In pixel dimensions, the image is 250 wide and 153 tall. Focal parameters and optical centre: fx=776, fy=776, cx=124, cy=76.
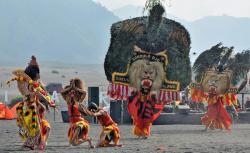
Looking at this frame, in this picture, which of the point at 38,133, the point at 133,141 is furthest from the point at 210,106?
the point at 38,133

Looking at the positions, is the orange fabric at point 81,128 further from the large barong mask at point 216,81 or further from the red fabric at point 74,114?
the large barong mask at point 216,81

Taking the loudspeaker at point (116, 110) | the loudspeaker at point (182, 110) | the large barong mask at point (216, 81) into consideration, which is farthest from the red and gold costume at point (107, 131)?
the loudspeaker at point (182, 110)

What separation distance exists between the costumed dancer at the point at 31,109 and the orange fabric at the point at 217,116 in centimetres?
1015

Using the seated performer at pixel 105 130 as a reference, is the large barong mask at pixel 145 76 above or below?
above

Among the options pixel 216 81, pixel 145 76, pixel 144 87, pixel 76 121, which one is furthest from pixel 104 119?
pixel 216 81

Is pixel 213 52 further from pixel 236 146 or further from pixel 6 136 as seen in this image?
pixel 236 146

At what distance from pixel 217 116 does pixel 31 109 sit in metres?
10.5

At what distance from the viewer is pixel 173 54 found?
70.1ft

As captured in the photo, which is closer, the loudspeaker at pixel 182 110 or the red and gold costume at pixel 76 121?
the red and gold costume at pixel 76 121

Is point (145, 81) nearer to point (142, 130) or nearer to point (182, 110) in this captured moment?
point (142, 130)

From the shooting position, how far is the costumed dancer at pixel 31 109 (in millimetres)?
16156

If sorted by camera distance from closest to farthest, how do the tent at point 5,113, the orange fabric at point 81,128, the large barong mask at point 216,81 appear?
1. the orange fabric at point 81,128
2. the large barong mask at point 216,81
3. the tent at point 5,113

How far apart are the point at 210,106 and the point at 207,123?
1.91 feet

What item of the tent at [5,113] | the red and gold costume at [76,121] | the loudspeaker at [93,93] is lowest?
the red and gold costume at [76,121]
